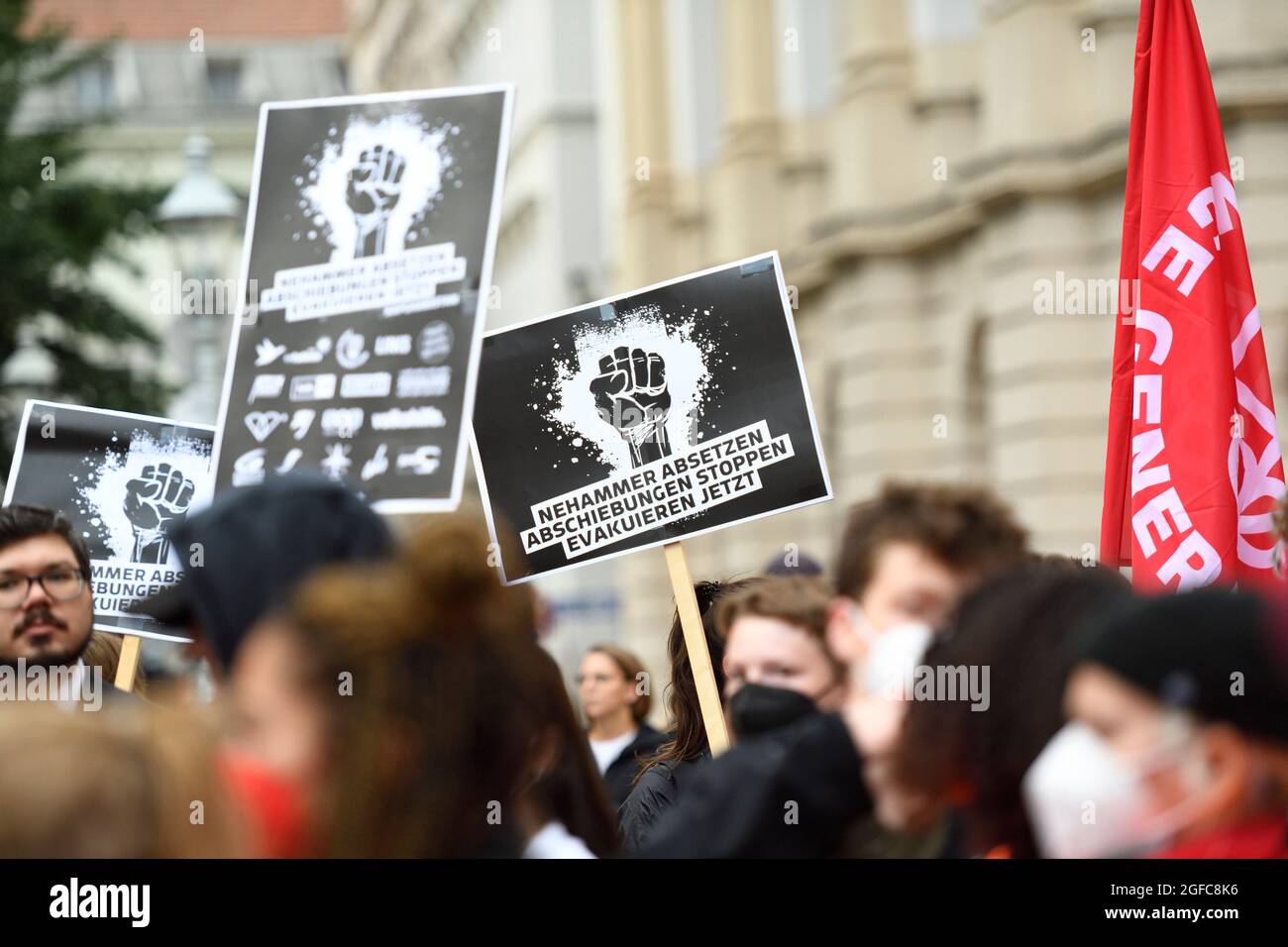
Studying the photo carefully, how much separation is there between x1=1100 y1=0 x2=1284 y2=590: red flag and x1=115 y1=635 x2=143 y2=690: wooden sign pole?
8.56 feet

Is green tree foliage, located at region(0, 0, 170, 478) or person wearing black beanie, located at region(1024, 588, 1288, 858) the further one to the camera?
green tree foliage, located at region(0, 0, 170, 478)

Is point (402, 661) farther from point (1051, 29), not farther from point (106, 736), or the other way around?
point (1051, 29)

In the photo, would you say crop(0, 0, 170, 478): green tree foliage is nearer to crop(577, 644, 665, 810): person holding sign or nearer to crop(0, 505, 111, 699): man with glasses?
crop(577, 644, 665, 810): person holding sign

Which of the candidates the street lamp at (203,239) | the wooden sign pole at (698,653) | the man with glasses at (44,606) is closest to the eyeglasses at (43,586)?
the man with glasses at (44,606)

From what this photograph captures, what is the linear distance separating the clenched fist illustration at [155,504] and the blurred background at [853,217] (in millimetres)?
4599

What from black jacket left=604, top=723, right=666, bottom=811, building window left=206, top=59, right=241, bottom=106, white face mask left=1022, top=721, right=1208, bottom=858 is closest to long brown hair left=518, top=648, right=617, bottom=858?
white face mask left=1022, top=721, right=1208, bottom=858

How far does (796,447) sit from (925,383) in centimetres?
1455

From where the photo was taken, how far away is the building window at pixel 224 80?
60.7m

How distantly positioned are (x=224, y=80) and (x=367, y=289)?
192 ft

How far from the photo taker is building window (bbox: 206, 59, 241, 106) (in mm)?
60719

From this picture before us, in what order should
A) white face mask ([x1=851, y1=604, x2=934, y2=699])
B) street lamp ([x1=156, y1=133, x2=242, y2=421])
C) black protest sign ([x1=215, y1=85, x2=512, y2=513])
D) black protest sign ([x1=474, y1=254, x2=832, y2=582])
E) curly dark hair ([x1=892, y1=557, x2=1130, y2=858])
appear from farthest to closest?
street lamp ([x1=156, y1=133, x2=242, y2=421]) < black protest sign ([x1=474, y1=254, x2=832, y2=582]) < black protest sign ([x1=215, y1=85, x2=512, y2=513]) < white face mask ([x1=851, y1=604, x2=934, y2=699]) < curly dark hair ([x1=892, y1=557, x2=1130, y2=858])

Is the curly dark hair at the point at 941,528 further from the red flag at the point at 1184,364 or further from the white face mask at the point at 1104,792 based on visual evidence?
the red flag at the point at 1184,364

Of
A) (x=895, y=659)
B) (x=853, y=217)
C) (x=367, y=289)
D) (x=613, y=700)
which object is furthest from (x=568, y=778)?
(x=853, y=217)

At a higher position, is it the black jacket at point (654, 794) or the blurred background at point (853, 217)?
the blurred background at point (853, 217)
